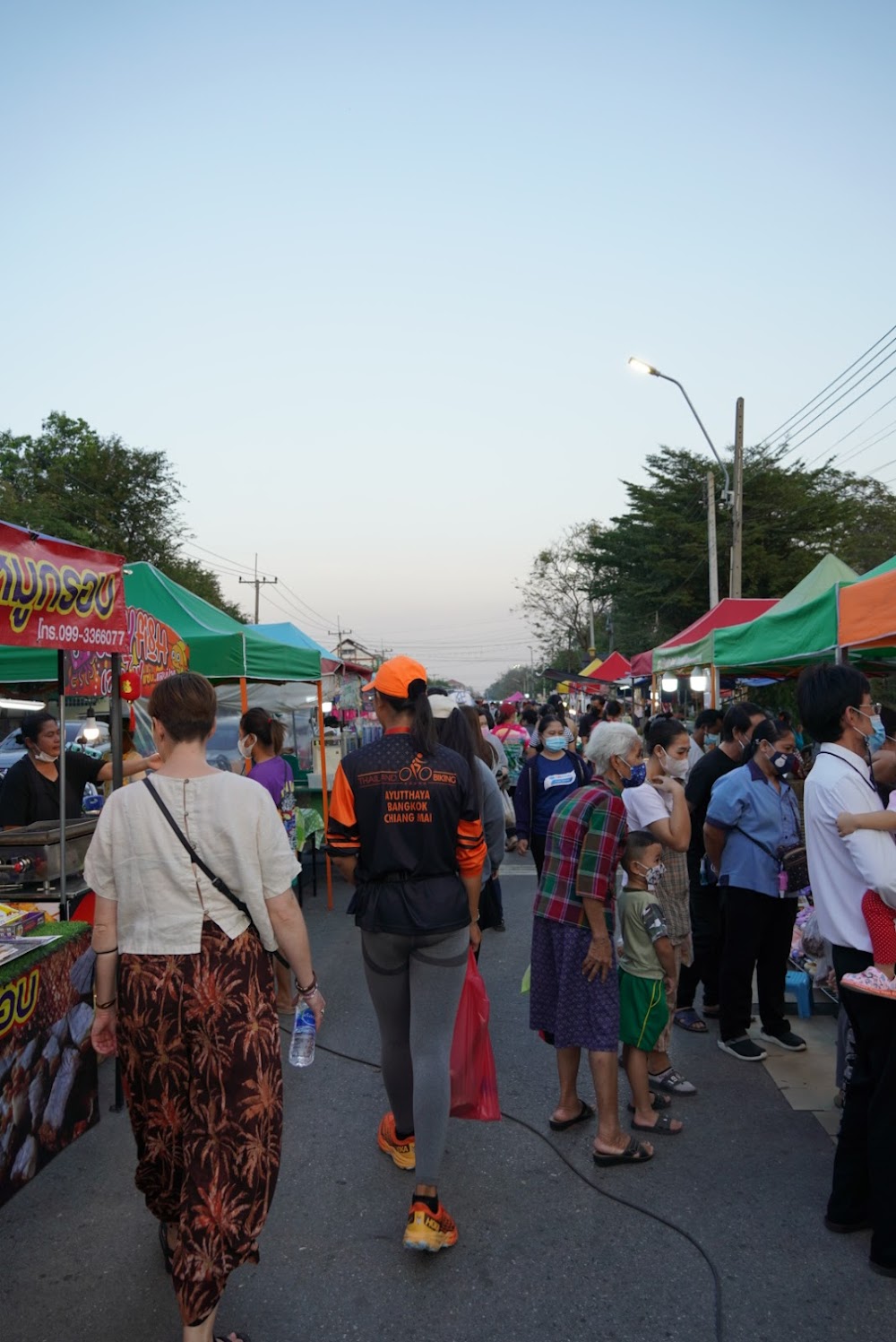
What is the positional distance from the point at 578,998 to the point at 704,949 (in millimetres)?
1992

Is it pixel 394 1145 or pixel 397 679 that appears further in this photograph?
pixel 394 1145

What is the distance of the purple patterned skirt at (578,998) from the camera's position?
3.57m

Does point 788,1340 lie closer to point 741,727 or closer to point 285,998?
point 741,727

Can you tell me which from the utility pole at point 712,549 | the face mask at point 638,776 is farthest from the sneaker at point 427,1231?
the utility pole at point 712,549

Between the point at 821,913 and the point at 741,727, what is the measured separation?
209cm

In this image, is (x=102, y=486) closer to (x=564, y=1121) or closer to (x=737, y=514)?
(x=737, y=514)

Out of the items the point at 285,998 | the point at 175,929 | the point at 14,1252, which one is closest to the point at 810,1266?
the point at 175,929

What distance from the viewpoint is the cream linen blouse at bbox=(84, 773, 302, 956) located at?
2.45 m

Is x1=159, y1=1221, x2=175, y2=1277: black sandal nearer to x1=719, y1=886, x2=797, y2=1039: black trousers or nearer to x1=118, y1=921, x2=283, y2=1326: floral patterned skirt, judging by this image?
x1=118, y1=921, x2=283, y2=1326: floral patterned skirt

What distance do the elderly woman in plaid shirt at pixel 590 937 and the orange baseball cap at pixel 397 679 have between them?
2.85 ft

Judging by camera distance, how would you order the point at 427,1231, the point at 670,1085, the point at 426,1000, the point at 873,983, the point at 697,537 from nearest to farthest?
1. the point at 873,983
2. the point at 427,1231
3. the point at 426,1000
4. the point at 670,1085
5. the point at 697,537

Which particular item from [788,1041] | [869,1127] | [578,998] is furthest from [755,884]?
[869,1127]

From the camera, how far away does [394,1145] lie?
3.68 metres

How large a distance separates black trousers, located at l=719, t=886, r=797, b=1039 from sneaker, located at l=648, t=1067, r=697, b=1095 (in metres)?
0.60
